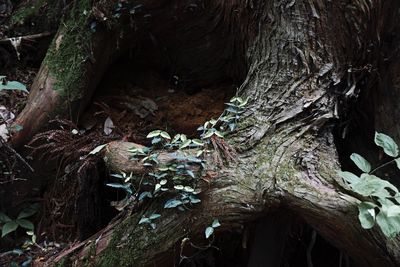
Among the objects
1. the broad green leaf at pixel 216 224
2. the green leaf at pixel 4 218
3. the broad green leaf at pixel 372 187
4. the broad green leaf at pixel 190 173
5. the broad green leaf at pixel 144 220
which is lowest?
the green leaf at pixel 4 218

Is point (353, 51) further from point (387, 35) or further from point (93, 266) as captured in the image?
point (93, 266)

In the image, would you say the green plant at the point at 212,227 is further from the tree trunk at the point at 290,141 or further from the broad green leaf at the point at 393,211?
the broad green leaf at the point at 393,211

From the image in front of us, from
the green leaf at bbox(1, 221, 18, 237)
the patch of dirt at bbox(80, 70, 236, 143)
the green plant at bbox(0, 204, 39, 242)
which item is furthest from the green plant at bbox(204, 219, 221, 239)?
the green leaf at bbox(1, 221, 18, 237)

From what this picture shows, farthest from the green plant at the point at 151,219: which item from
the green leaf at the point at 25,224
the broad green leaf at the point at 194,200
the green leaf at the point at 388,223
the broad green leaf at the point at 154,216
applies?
the green leaf at the point at 25,224

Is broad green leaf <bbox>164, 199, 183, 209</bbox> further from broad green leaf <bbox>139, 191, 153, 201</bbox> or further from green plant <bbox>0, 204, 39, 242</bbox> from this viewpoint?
green plant <bbox>0, 204, 39, 242</bbox>

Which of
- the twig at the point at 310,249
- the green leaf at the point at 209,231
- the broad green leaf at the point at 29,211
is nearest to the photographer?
the green leaf at the point at 209,231
